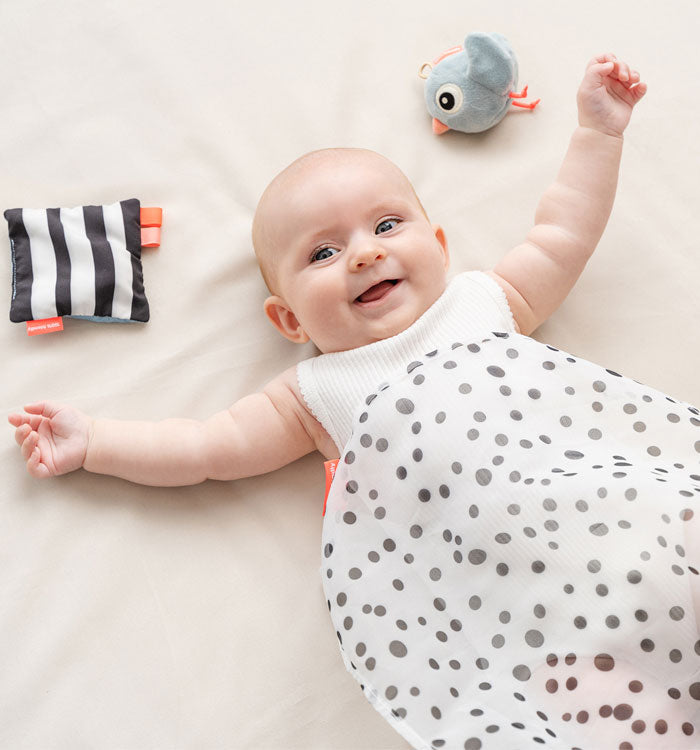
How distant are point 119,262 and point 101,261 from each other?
0.03 meters

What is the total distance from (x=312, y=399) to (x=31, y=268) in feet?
1.54

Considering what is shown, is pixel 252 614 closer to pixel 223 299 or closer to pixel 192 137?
pixel 223 299

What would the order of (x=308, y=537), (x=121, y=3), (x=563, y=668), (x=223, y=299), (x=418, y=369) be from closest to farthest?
(x=563, y=668) → (x=418, y=369) → (x=308, y=537) → (x=223, y=299) → (x=121, y=3)

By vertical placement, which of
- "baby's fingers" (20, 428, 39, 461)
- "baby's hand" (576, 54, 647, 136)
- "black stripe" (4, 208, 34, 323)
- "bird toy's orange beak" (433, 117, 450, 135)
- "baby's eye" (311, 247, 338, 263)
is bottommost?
"baby's fingers" (20, 428, 39, 461)

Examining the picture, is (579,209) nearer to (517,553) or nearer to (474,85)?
(474,85)

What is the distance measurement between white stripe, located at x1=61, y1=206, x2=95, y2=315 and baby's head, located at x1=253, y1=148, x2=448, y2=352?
0.93 feet

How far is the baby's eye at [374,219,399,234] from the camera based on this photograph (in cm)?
121

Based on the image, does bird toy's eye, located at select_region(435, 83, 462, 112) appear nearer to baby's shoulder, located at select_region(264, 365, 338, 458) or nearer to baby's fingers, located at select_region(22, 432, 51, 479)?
baby's shoulder, located at select_region(264, 365, 338, 458)

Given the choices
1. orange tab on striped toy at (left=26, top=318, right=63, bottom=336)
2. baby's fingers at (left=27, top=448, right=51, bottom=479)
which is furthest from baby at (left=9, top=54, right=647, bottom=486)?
A: orange tab on striped toy at (left=26, top=318, right=63, bottom=336)

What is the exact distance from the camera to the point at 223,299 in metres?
1.34

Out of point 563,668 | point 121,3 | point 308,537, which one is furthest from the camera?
point 121,3

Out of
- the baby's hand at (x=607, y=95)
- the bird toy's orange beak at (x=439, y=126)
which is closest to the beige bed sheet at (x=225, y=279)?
the bird toy's orange beak at (x=439, y=126)

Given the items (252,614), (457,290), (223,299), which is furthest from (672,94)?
(252,614)

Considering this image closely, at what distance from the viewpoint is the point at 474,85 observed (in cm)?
134
